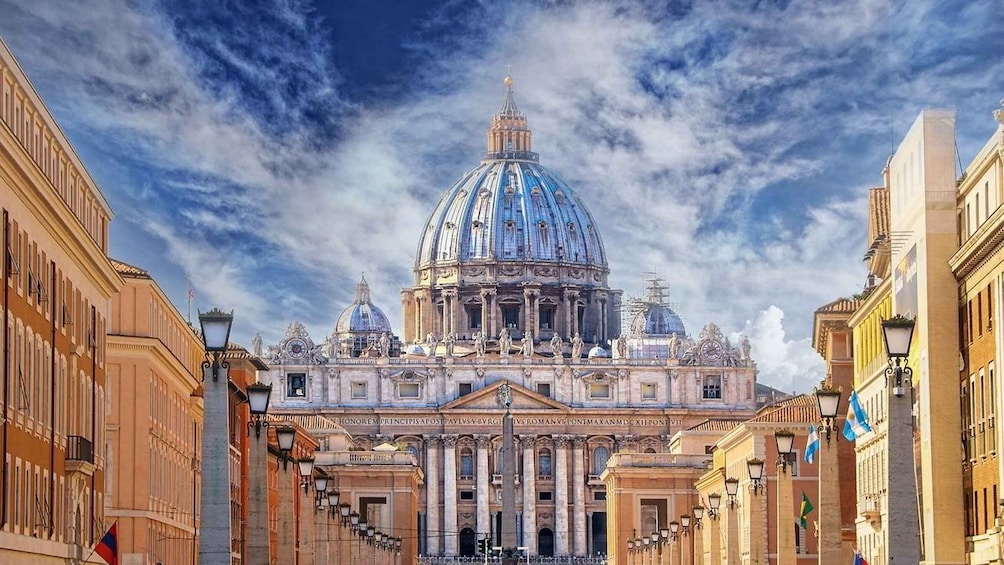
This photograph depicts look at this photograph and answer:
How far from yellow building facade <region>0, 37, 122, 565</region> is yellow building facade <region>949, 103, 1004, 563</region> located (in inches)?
671

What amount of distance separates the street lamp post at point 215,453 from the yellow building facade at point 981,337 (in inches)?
651

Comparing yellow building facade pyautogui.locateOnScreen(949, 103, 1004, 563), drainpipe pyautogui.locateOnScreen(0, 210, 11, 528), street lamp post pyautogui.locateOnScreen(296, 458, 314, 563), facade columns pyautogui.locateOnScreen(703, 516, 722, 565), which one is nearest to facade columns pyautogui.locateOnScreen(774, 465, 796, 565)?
yellow building facade pyautogui.locateOnScreen(949, 103, 1004, 563)

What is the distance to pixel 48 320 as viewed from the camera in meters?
43.7

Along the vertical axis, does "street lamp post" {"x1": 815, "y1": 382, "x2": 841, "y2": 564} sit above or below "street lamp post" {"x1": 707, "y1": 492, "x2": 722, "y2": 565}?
below

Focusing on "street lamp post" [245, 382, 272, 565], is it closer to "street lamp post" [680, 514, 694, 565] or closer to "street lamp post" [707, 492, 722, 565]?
"street lamp post" [707, 492, 722, 565]

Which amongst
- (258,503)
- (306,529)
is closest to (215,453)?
(258,503)

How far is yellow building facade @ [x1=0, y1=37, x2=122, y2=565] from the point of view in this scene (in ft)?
128

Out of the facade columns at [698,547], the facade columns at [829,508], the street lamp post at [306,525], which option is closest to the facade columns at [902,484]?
the facade columns at [829,508]

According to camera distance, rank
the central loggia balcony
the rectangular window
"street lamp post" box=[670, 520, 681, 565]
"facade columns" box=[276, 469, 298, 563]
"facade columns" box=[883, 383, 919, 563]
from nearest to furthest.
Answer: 1. "facade columns" box=[883, 383, 919, 563]
2. the central loggia balcony
3. the rectangular window
4. "facade columns" box=[276, 469, 298, 563]
5. "street lamp post" box=[670, 520, 681, 565]

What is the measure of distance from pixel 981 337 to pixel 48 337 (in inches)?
733

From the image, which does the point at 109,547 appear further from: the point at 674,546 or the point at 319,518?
the point at 674,546

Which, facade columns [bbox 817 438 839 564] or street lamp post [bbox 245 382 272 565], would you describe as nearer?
street lamp post [bbox 245 382 272 565]

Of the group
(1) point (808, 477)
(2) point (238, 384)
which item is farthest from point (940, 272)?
(1) point (808, 477)

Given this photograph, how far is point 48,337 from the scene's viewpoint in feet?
144
